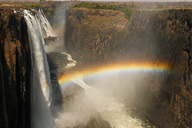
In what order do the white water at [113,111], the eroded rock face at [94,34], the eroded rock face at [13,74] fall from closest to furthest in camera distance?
Answer: the eroded rock face at [13,74] < the white water at [113,111] < the eroded rock face at [94,34]

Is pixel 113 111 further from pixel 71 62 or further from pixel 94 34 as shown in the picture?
pixel 71 62

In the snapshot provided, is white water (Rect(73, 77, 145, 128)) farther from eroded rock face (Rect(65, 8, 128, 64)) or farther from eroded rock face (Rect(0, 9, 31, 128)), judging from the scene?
eroded rock face (Rect(0, 9, 31, 128))

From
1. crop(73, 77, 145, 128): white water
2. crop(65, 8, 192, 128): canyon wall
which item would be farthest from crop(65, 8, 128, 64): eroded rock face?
crop(73, 77, 145, 128): white water

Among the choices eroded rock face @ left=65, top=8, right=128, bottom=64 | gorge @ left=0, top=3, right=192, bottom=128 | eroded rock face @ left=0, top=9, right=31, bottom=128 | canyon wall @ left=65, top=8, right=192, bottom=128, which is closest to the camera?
eroded rock face @ left=0, top=9, right=31, bottom=128

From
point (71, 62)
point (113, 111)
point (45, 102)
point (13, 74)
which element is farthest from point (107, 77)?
point (13, 74)

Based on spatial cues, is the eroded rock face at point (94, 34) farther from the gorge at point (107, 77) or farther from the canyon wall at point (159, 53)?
the gorge at point (107, 77)

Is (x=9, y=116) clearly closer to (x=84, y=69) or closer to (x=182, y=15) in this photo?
(x=182, y=15)

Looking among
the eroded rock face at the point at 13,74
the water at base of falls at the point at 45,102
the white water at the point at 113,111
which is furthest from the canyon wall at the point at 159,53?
the eroded rock face at the point at 13,74

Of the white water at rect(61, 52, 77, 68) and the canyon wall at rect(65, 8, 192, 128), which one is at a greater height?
the canyon wall at rect(65, 8, 192, 128)

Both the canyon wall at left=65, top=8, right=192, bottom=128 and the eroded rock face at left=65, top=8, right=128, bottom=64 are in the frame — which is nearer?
the canyon wall at left=65, top=8, right=192, bottom=128
